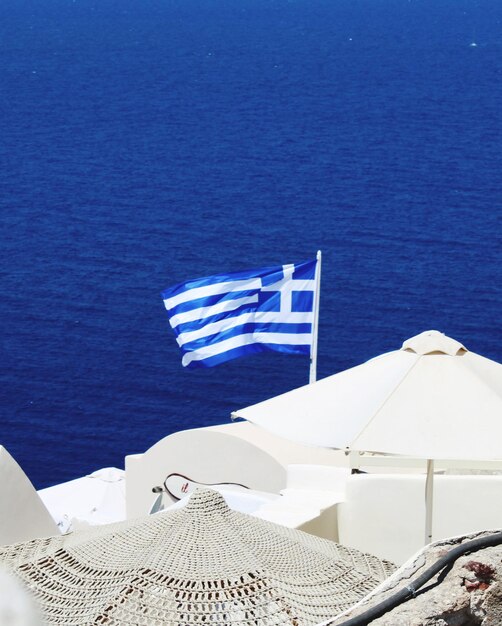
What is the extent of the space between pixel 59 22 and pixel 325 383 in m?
154

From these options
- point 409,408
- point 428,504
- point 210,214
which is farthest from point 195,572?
point 210,214

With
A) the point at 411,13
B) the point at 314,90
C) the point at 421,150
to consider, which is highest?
the point at 411,13

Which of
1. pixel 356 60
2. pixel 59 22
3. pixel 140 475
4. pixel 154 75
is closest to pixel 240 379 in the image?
pixel 140 475

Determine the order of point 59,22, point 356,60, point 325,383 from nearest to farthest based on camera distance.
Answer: point 325,383 → point 356,60 → point 59,22

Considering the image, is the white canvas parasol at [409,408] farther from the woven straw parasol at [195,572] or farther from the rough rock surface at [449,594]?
the rough rock surface at [449,594]

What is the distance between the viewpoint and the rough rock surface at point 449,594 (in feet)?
13.3

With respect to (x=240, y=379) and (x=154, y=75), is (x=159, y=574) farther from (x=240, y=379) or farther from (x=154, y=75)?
(x=154, y=75)

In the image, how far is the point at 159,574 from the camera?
6.89 metres

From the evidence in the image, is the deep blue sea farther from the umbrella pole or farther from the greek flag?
the umbrella pole

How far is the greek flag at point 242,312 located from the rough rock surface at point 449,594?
39.1 feet

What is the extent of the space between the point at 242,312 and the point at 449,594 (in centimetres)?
1271

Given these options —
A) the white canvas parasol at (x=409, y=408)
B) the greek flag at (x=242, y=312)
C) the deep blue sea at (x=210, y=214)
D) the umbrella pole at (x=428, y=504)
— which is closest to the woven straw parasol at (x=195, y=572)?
the white canvas parasol at (x=409, y=408)

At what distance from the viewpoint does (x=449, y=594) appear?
4219 millimetres

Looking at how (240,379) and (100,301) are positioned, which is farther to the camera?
(100,301)
